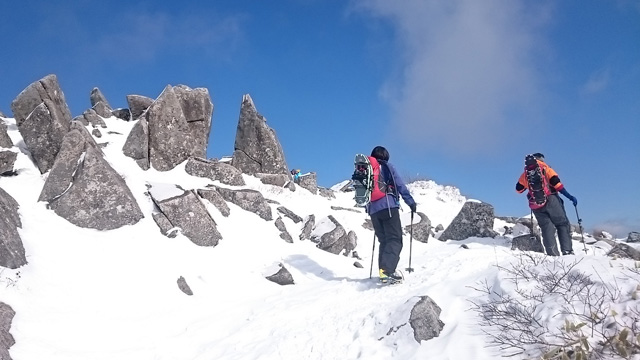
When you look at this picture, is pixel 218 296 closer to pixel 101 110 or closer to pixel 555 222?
pixel 555 222

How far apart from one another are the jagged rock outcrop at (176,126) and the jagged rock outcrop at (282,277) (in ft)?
28.0

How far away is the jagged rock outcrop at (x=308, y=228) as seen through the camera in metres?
13.6

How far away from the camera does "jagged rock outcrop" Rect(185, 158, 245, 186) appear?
1630 cm

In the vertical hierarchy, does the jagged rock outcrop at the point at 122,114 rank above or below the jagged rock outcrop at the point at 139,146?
above

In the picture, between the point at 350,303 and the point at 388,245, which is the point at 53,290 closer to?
the point at 350,303

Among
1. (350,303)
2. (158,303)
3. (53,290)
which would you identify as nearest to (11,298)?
(53,290)

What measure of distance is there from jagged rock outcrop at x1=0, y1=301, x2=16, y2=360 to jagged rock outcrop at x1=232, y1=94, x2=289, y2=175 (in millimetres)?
14357

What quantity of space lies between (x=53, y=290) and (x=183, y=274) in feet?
8.86

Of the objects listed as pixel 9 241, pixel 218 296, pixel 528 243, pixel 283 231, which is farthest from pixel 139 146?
pixel 528 243

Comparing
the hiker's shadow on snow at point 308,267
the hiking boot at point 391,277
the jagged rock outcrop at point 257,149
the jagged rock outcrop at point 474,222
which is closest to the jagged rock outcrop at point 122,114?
the jagged rock outcrop at point 257,149

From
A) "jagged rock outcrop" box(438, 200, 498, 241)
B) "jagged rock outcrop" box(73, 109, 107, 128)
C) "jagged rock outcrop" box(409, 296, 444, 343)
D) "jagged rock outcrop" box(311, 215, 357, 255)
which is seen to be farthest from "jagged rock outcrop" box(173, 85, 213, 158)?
"jagged rock outcrop" box(409, 296, 444, 343)

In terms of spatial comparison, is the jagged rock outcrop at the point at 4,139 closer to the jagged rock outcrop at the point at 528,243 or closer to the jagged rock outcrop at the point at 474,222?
the jagged rock outcrop at the point at 474,222

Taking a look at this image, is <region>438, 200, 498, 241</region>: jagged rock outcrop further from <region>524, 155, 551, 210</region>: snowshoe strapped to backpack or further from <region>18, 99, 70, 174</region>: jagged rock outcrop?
<region>18, 99, 70, 174</region>: jagged rock outcrop

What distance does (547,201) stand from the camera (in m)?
9.09
